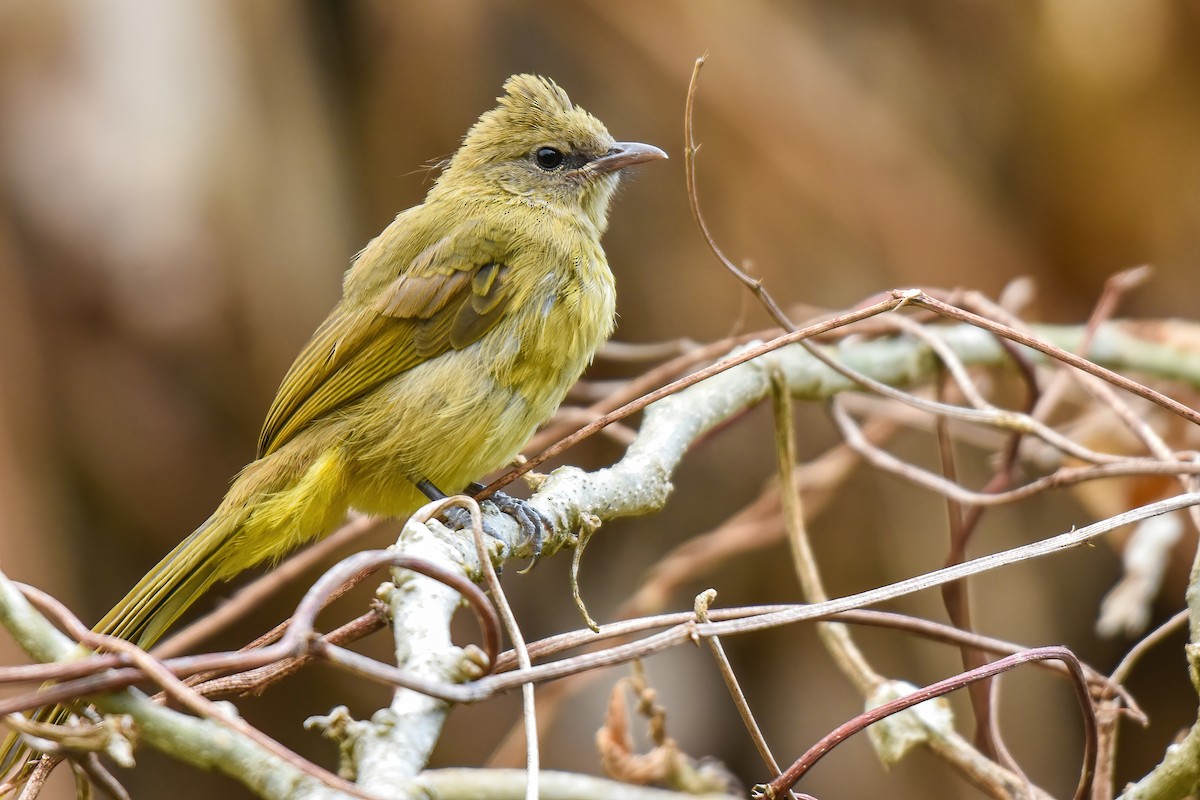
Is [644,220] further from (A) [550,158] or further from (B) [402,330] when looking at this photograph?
(B) [402,330]

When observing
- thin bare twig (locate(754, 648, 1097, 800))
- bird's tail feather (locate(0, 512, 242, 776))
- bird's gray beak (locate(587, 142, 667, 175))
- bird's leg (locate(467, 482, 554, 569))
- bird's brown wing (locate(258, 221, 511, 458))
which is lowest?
bird's tail feather (locate(0, 512, 242, 776))

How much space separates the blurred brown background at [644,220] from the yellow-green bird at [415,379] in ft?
4.34

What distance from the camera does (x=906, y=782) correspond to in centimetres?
447

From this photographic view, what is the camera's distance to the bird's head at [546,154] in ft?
12.1

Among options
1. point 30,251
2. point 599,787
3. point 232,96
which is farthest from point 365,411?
point 30,251

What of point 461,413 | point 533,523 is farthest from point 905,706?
point 461,413

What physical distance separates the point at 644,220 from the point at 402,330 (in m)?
1.91

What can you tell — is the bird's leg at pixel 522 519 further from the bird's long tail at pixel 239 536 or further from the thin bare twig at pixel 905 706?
the thin bare twig at pixel 905 706

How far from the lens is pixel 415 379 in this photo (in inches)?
121

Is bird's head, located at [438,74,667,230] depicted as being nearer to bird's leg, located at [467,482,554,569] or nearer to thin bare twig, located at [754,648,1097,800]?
bird's leg, located at [467,482,554,569]

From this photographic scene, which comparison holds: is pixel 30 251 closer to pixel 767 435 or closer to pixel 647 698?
pixel 767 435

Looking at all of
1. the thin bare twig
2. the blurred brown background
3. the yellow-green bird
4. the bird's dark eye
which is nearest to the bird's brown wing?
the yellow-green bird

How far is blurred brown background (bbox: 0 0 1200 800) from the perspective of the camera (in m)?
4.32

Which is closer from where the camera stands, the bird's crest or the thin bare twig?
the thin bare twig
